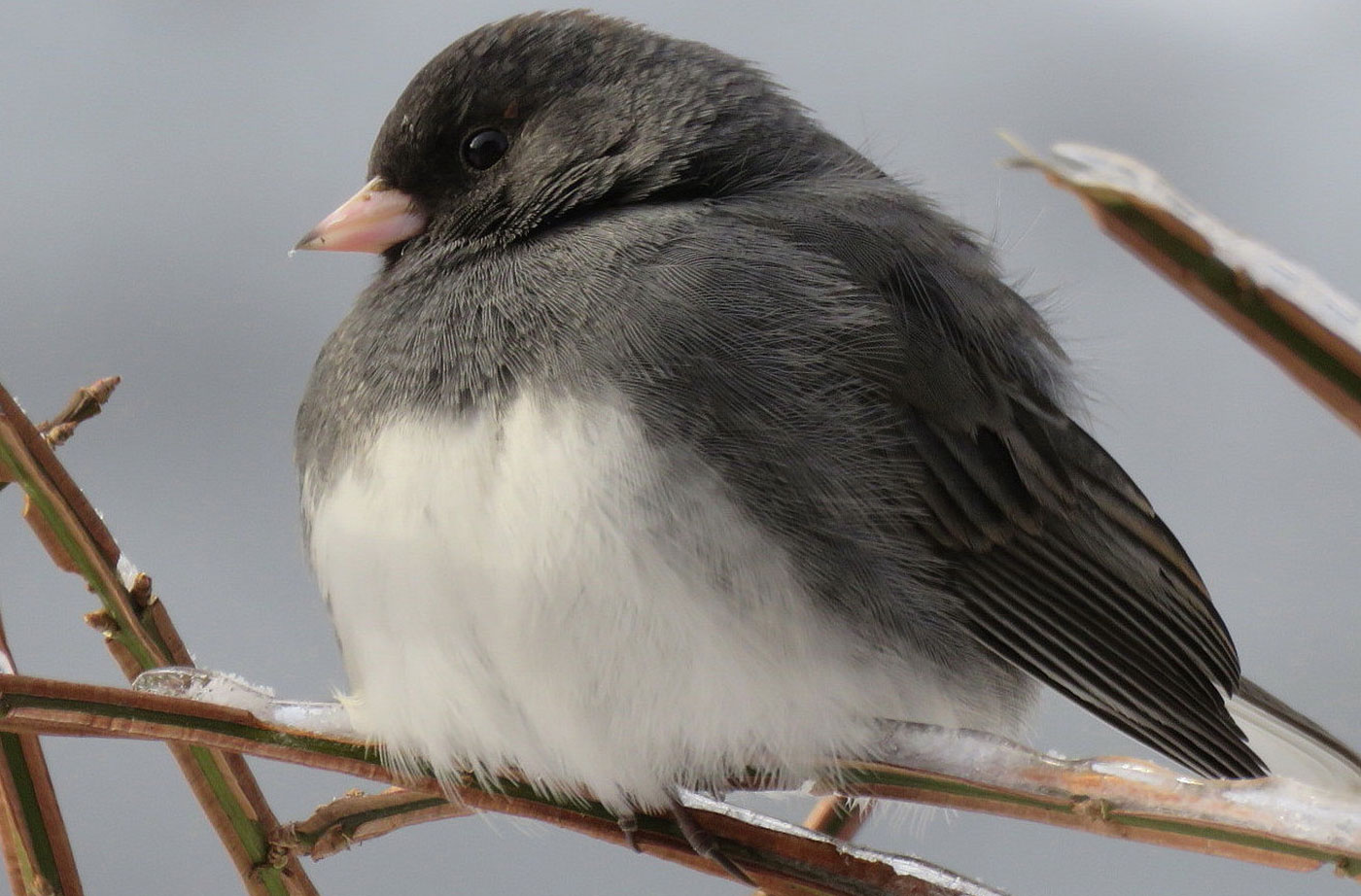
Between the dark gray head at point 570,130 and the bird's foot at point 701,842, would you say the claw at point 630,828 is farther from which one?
the dark gray head at point 570,130

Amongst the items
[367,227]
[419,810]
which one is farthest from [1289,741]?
[367,227]

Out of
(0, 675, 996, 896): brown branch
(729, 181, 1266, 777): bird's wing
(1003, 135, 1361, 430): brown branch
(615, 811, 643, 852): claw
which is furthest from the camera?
(729, 181, 1266, 777): bird's wing

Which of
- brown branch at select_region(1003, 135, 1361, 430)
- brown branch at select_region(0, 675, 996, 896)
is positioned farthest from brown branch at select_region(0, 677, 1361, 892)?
brown branch at select_region(1003, 135, 1361, 430)

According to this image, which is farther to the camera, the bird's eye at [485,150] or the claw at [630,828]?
the bird's eye at [485,150]

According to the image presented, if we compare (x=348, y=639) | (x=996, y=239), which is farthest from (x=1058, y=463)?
(x=348, y=639)

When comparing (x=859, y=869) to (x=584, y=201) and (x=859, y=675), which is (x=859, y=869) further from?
(x=584, y=201)

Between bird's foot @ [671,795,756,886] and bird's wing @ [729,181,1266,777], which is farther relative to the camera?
bird's wing @ [729,181,1266,777]

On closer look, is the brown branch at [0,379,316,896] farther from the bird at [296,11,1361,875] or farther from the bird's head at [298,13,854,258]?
the bird's head at [298,13,854,258]

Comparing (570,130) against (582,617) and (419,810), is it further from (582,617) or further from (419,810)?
(419,810)

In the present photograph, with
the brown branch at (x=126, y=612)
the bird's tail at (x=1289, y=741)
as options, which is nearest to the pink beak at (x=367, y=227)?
the brown branch at (x=126, y=612)
